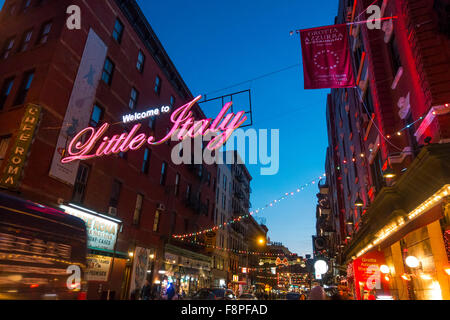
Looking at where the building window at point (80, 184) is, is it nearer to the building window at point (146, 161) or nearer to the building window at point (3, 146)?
the building window at point (3, 146)

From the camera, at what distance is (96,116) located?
1780cm

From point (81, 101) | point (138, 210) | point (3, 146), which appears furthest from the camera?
point (138, 210)

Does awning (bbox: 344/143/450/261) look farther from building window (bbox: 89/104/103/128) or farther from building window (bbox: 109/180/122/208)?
building window (bbox: 89/104/103/128)

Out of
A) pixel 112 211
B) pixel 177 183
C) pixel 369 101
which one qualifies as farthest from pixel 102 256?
pixel 369 101

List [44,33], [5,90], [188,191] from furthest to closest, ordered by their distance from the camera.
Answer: [188,191], [44,33], [5,90]

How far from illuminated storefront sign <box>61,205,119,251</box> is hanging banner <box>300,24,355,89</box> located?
13.3 meters

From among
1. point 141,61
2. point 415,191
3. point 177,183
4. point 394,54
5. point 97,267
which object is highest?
point 141,61

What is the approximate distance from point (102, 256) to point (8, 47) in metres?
14.2

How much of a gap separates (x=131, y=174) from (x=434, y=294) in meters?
18.5

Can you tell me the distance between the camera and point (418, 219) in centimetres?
884

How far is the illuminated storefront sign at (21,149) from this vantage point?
39.1 feet

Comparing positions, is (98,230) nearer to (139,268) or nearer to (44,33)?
(139,268)

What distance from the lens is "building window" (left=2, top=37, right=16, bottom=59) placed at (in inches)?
673
